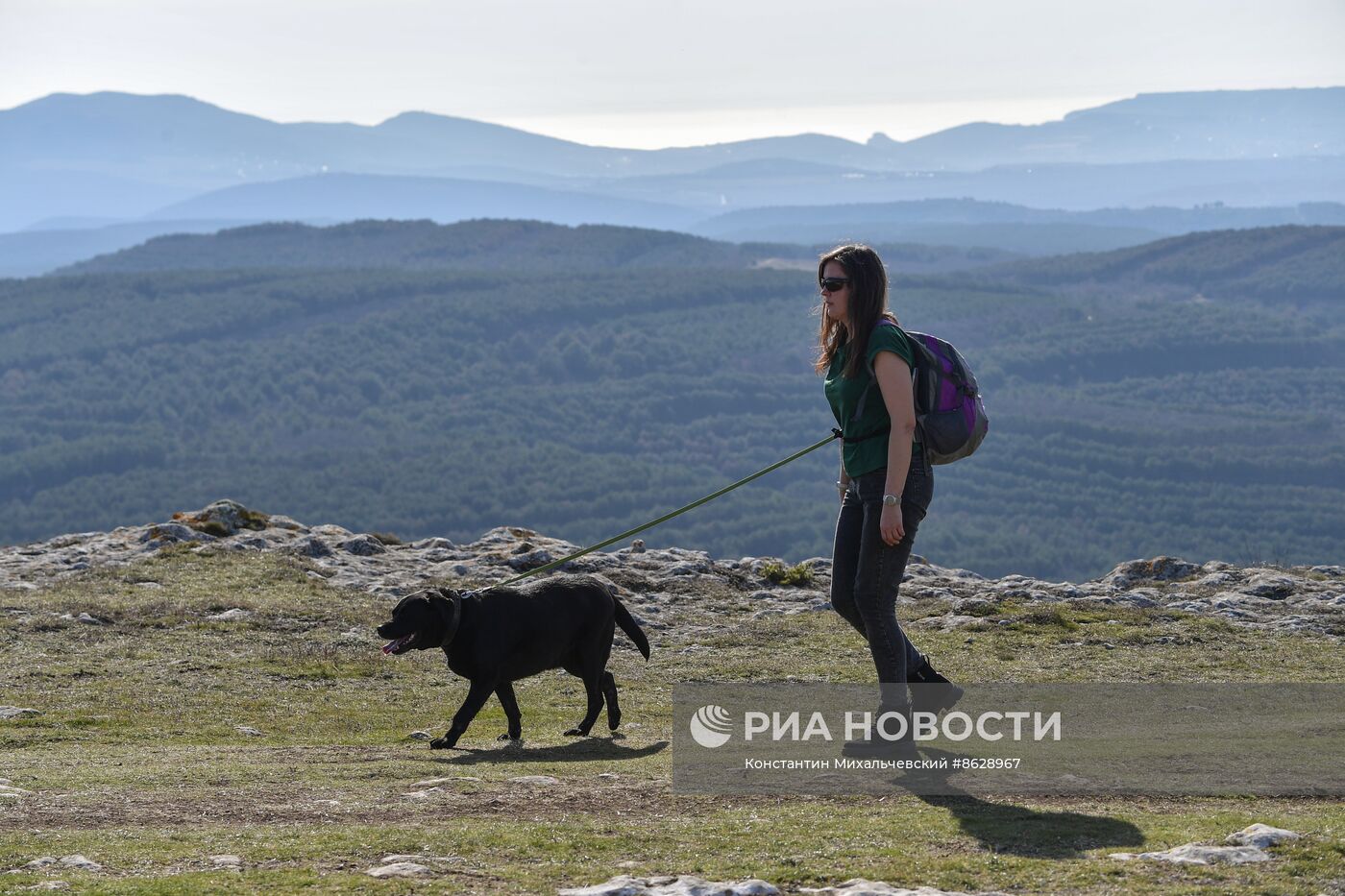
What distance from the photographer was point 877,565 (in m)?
9.62

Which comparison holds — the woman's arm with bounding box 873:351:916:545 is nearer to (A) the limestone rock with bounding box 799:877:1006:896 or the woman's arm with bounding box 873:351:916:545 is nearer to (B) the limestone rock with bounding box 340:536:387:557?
(A) the limestone rock with bounding box 799:877:1006:896

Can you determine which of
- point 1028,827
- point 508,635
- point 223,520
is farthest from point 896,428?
point 223,520

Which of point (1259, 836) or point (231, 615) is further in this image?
point (231, 615)

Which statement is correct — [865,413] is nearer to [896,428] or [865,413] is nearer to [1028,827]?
[896,428]

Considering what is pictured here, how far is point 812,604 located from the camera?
21.2 m

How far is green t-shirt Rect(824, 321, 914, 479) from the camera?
951 centimetres

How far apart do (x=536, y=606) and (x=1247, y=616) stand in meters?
11.1

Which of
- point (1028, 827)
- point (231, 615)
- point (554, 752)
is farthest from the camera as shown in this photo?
point (231, 615)

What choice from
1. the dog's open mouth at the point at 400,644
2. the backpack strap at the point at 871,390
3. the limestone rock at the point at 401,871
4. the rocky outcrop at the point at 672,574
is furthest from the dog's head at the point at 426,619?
the rocky outcrop at the point at 672,574

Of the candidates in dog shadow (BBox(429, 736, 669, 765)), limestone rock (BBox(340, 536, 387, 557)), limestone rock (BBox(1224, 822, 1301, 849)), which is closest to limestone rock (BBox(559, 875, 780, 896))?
limestone rock (BBox(1224, 822, 1301, 849))

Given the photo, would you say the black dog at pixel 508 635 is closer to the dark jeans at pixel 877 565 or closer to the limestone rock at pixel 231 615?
the dark jeans at pixel 877 565

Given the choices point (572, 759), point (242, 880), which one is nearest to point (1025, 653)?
point (572, 759)

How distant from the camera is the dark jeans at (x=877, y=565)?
957 cm

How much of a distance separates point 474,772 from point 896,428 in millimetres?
3983
